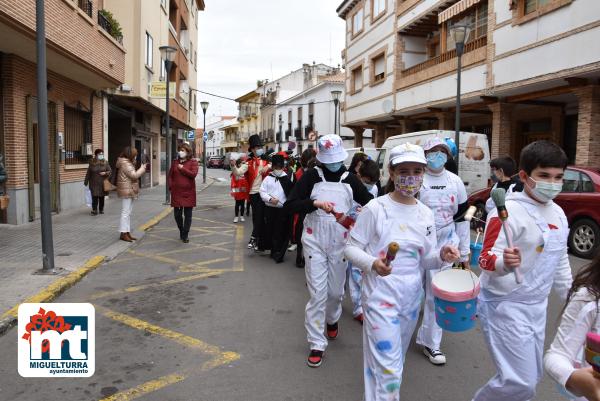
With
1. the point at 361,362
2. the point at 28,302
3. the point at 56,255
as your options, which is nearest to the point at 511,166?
the point at 361,362

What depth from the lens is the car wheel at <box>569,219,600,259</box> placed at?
28.5 ft

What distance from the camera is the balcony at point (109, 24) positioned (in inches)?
564

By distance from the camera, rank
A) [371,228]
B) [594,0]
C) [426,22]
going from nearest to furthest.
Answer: [371,228] < [594,0] < [426,22]

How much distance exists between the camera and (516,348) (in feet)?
8.61

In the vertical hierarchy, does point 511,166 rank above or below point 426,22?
below

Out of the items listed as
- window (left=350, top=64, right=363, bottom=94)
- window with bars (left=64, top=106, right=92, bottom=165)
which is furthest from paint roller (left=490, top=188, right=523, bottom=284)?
window (left=350, top=64, right=363, bottom=94)

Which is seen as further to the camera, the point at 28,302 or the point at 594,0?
the point at 594,0

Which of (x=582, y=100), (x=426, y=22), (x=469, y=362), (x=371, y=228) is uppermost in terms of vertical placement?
(x=426, y=22)

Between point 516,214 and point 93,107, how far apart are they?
1594cm

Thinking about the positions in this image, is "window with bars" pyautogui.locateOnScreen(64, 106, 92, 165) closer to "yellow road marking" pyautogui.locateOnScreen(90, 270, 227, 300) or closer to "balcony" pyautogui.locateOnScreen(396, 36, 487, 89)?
"yellow road marking" pyautogui.locateOnScreen(90, 270, 227, 300)

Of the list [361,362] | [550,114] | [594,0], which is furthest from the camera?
[550,114]

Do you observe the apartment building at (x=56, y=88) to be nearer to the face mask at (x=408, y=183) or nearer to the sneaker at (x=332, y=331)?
the sneaker at (x=332, y=331)

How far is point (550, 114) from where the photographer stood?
1759cm

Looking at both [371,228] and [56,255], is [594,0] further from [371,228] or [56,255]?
[56,255]
